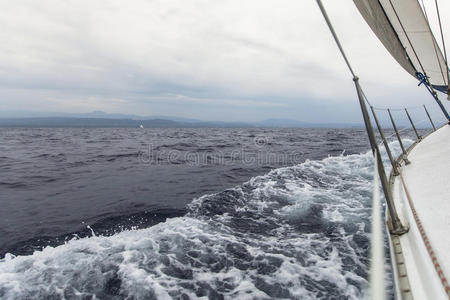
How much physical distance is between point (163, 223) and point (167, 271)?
180cm

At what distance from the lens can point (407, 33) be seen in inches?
309

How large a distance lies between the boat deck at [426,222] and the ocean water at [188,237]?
1.17 metres

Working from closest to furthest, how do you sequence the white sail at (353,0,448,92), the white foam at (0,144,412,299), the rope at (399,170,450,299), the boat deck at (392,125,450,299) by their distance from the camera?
the rope at (399,170,450,299)
the boat deck at (392,125,450,299)
the white foam at (0,144,412,299)
the white sail at (353,0,448,92)

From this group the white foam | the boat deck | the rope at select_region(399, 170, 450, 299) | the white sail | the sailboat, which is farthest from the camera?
the white sail

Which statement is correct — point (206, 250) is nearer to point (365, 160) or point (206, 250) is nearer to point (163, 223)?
point (163, 223)

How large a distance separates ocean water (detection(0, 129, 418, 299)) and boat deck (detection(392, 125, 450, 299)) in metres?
1.17

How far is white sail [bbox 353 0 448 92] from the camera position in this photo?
235 inches

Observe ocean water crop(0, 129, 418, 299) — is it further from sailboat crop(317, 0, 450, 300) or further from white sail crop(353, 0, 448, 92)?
white sail crop(353, 0, 448, 92)

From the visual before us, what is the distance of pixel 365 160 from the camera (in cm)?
1206

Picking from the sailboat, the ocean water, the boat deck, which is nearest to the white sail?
the sailboat

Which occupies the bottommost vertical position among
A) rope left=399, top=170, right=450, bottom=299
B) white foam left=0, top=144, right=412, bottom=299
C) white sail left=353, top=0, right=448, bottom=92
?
white foam left=0, top=144, right=412, bottom=299

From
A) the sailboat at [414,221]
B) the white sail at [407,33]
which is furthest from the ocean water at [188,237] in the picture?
the white sail at [407,33]

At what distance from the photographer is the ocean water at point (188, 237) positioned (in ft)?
11.4

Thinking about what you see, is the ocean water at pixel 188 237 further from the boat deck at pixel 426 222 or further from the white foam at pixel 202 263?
the boat deck at pixel 426 222
